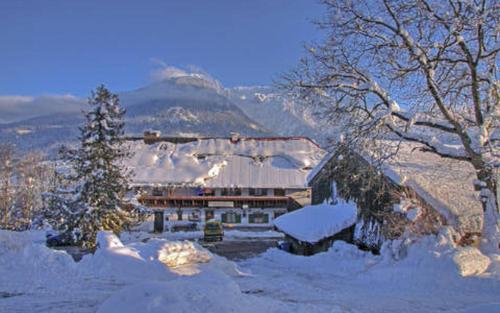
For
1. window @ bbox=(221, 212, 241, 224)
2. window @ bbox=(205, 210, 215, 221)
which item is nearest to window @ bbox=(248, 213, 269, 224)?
window @ bbox=(221, 212, 241, 224)

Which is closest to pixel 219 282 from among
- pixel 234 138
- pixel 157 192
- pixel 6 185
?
pixel 6 185

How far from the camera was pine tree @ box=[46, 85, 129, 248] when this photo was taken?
1201 inches

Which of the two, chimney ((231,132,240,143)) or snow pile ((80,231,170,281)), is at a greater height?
chimney ((231,132,240,143))

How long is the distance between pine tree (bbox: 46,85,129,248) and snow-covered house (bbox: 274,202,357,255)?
36.5 ft

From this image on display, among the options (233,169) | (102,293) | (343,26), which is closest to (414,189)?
(343,26)

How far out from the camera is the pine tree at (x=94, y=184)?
30.5 meters

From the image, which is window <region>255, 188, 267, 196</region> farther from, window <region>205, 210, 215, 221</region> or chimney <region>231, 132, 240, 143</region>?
chimney <region>231, 132, 240, 143</region>

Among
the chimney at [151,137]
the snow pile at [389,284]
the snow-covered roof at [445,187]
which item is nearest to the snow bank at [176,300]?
the snow pile at [389,284]

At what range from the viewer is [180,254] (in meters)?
18.1

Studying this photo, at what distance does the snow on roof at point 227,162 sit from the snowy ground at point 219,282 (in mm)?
45893

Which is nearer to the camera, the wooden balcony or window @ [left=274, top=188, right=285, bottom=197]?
the wooden balcony

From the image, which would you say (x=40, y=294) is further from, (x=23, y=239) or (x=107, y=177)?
(x=107, y=177)

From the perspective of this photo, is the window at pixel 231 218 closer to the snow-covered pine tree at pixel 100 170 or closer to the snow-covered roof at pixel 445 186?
the snow-covered pine tree at pixel 100 170

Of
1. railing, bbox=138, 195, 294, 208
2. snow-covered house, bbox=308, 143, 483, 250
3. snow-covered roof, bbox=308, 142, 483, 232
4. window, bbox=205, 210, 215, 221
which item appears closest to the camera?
snow-covered house, bbox=308, 143, 483, 250
